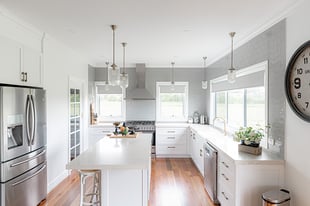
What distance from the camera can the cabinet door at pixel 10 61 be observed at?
2.46 m

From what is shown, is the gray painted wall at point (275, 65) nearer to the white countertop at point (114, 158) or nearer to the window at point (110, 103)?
the white countertop at point (114, 158)

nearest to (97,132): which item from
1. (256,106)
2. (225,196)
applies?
(225,196)

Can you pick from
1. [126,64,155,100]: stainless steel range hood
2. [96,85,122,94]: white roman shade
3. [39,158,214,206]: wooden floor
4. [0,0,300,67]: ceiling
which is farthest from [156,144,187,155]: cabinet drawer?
[0,0,300,67]: ceiling

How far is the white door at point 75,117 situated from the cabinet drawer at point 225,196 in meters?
3.14

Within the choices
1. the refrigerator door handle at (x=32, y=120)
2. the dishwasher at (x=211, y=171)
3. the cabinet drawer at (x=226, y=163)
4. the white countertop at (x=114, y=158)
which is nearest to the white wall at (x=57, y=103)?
the refrigerator door handle at (x=32, y=120)

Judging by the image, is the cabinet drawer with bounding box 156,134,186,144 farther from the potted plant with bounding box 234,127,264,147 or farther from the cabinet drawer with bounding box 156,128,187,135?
the potted plant with bounding box 234,127,264,147

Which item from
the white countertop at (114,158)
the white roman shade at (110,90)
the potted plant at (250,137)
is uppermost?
the white roman shade at (110,90)

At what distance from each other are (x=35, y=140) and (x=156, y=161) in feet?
10.2

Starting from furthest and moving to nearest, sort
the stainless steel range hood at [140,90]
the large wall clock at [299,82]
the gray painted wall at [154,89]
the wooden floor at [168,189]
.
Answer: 1. the gray painted wall at [154,89]
2. the stainless steel range hood at [140,90]
3. the wooden floor at [168,189]
4. the large wall clock at [299,82]

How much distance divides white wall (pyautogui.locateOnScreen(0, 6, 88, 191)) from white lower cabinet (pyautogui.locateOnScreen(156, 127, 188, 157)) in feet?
7.76

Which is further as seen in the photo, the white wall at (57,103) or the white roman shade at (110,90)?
the white roman shade at (110,90)

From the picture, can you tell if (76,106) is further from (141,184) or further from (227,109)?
(227,109)

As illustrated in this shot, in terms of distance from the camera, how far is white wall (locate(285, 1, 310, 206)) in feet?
6.64

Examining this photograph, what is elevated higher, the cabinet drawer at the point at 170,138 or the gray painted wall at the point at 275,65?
the gray painted wall at the point at 275,65
